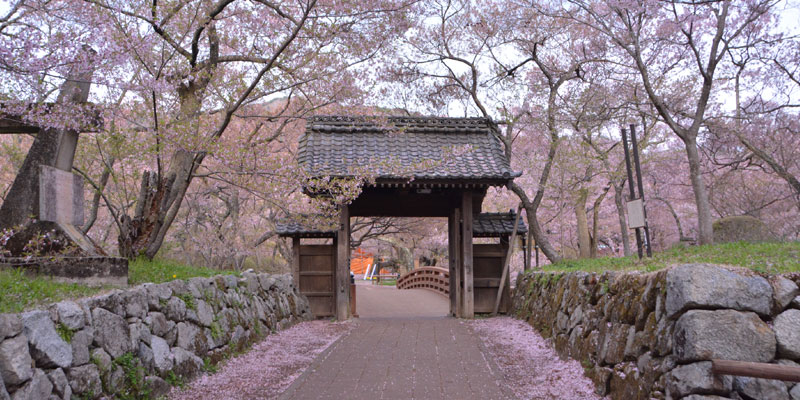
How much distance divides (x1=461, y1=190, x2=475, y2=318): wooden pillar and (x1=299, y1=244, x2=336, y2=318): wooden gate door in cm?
286

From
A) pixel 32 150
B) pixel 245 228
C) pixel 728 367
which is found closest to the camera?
pixel 728 367

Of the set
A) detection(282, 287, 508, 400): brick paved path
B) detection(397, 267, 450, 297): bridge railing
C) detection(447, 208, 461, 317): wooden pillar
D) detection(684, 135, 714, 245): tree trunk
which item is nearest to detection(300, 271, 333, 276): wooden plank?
detection(282, 287, 508, 400): brick paved path

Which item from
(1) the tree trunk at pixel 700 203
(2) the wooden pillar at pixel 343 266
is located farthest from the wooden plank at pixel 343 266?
(1) the tree trunk at pixel 700 203

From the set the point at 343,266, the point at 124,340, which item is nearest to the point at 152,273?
the point at 124,340

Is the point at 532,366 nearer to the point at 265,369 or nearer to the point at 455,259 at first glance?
the point at 265,369

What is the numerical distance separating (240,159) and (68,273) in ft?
8.12

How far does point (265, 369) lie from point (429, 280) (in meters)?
15.5

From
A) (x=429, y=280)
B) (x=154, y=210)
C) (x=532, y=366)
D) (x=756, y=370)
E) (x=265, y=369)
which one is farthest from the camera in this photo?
(x=429, y=280)

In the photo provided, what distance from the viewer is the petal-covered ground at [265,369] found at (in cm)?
525

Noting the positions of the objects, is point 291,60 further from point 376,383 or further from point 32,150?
point 376,383

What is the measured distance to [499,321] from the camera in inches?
423

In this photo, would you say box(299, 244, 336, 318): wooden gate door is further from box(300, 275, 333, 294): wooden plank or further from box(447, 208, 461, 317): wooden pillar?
box(447, 208, 461, 317): wooden pillar

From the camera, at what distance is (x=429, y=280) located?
2156 cm

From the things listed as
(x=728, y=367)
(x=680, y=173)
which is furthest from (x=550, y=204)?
(x=728, y=367)
